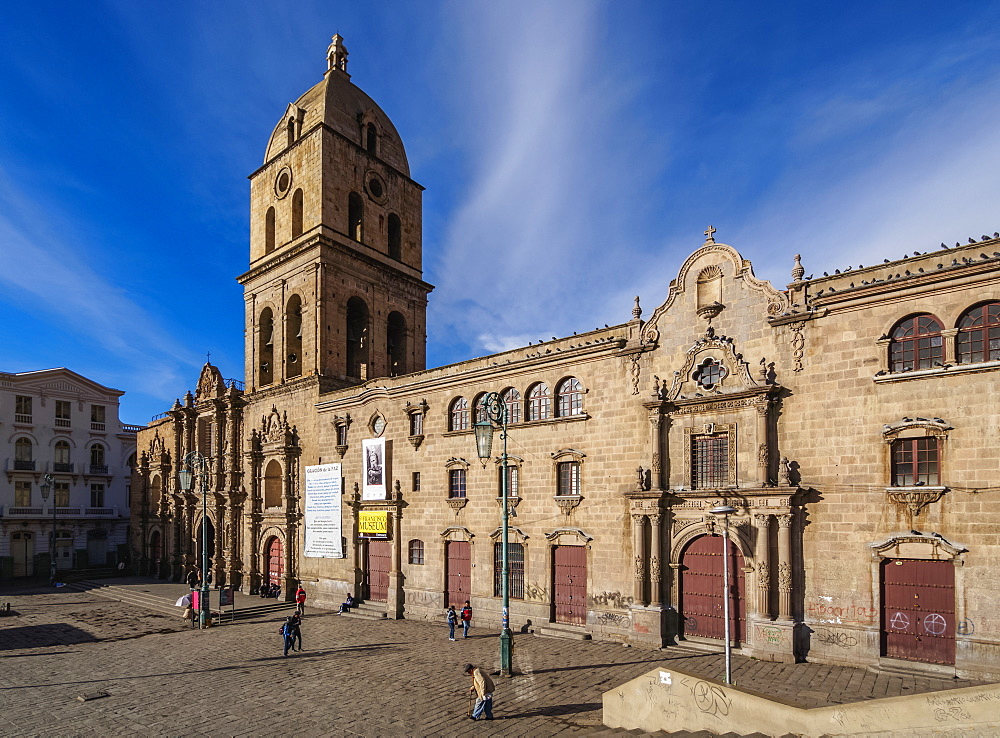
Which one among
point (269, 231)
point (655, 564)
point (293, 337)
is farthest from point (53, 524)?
point (655, 564)

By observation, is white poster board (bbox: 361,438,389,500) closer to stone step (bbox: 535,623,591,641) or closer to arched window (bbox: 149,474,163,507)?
stone step (bbox: 535,623,591,641)

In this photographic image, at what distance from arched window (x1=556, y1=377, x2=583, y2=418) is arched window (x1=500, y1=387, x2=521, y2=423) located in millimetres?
1997

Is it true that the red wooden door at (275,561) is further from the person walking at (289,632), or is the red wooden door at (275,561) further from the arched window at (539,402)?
the arched window at (539,402)

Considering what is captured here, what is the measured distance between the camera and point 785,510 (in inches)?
848

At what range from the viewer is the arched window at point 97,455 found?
2292 inches

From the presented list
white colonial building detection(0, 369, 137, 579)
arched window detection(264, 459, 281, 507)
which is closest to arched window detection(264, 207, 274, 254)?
arched window detection(264, 459, 281, 507)

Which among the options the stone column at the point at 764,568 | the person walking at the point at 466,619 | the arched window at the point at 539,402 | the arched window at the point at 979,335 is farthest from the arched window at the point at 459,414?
the arched window at the point at 979,335

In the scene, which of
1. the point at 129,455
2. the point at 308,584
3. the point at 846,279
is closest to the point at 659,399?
the point at 846,279

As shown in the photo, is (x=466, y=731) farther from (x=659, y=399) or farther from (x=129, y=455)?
(x=129, y=455)

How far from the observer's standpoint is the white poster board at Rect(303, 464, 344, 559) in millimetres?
36469

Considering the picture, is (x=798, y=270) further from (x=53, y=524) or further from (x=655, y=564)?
(x=53, y=524)

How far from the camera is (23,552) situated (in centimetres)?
5253

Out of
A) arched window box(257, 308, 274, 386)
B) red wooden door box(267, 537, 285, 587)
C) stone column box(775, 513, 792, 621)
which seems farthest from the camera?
arched window box(257, 308, 274, 386)

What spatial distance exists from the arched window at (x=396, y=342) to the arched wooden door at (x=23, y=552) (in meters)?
34.0
